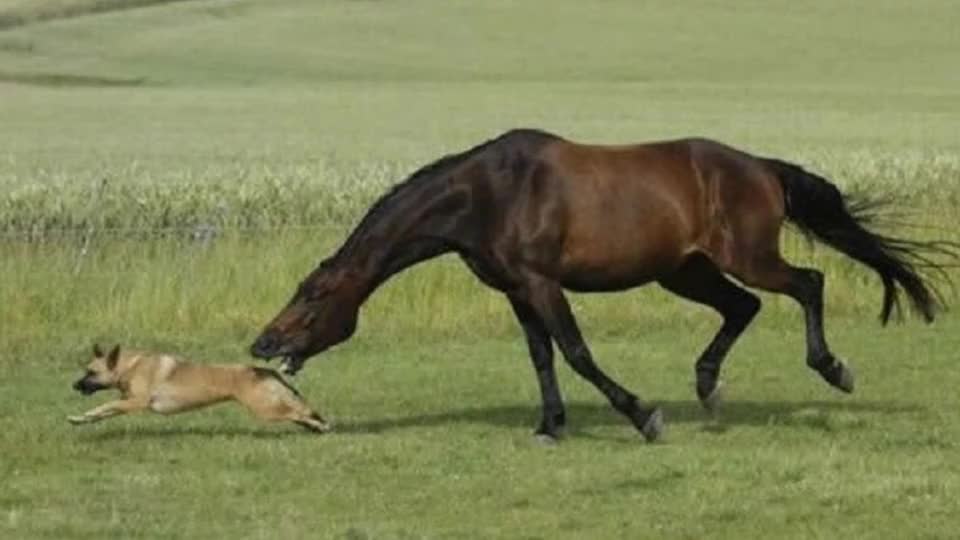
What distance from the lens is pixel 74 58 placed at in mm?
67750

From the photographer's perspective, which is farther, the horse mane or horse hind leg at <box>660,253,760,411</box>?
horse hind leg at <box>660,253,760,411</box>

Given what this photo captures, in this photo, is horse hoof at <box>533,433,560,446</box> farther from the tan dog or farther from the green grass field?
the tan dog

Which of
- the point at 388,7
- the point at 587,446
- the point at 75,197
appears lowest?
the point at 388,7

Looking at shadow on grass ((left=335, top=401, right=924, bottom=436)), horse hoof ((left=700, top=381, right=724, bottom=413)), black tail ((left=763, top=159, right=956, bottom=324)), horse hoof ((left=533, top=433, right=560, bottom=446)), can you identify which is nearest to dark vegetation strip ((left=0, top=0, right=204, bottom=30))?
shadow on grass ((left=335, top=401, right=924, bottom=436))

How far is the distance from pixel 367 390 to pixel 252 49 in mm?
54928

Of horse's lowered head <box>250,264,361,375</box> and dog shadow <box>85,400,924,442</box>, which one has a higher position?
horse's lowered head <box>250,264,361,375</box>

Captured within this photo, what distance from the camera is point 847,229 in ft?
48.9

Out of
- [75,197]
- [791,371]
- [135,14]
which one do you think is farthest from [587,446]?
[135,14]

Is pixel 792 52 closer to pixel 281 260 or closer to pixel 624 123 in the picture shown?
pixel 624 123

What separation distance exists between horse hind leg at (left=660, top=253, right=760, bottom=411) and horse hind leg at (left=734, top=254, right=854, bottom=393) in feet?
1.47

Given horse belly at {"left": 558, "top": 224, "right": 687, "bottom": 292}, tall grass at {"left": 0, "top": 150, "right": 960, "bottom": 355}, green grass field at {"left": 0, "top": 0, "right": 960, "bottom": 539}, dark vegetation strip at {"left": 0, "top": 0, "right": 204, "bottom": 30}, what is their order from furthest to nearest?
dark vegetation strip at {"left": 0, "top": 0, "right": 204, "bottom": 30} → tall grass at {"left": 0, "top": 150, "right": 960, "bottom": 355} → horse belly at {"left": 558, "top": 224, "right": 687, "bottom": 292} → green grass field at {"left": 0, "top": 0, "right": 960, "bottom": 539}

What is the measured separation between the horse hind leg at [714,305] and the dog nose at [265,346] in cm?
248

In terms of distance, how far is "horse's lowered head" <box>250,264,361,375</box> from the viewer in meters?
13.4

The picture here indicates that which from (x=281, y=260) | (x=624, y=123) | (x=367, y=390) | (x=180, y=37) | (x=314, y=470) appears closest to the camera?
(x=314, y=470)
